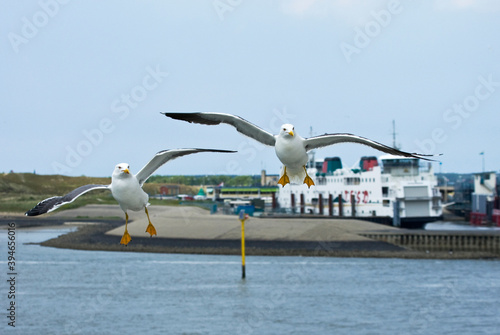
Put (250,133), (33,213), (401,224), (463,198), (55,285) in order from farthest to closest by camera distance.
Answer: (463,198)
(401,224)
(55,285)
(250,133)
(33,213)

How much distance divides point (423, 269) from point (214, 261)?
18347 mm

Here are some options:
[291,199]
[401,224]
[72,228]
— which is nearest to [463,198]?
[291,199]

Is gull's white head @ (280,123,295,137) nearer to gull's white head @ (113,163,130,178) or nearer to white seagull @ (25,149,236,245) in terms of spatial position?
white seagull @ (25,149,236,245)

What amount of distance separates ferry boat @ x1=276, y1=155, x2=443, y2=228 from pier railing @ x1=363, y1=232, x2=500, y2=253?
8458 millimetres

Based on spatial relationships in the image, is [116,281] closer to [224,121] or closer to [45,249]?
[45,249]

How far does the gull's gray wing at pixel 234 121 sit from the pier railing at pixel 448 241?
58.4 m

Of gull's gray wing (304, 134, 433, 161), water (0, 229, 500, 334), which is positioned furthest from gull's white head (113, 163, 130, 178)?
water (0, 229, 500, 334)

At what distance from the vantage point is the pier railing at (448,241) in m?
67.1

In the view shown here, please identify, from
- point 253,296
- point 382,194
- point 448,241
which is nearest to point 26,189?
point 253,296

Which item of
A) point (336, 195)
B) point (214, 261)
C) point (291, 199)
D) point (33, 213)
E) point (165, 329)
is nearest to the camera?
point (33, 213)

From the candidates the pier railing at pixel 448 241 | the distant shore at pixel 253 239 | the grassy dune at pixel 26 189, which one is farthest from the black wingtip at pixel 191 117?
the pier railing at pixel 448 241

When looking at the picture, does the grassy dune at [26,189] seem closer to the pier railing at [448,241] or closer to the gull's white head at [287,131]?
the pier railing at [448,241]

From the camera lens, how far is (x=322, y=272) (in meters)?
55.0

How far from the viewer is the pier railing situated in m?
67.1
